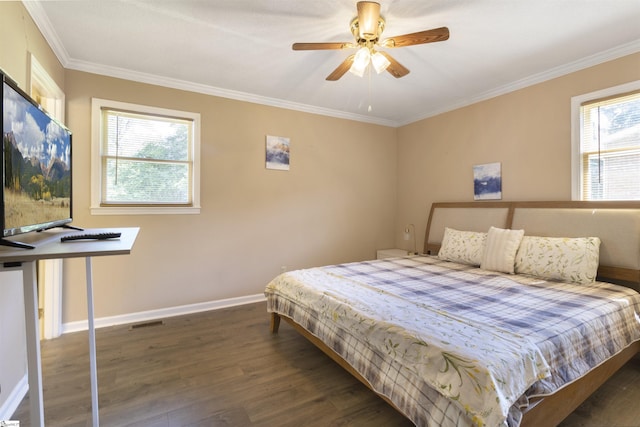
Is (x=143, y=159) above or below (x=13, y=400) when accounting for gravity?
above

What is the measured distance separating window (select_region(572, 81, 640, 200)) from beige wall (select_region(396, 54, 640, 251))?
8 centimetres

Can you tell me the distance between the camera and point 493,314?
1.80 meters

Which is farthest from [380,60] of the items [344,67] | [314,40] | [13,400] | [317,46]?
[13,400]

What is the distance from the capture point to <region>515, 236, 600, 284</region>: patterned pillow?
2.47m

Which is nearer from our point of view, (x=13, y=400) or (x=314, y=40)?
(x=13, y=400)

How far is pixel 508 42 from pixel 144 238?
3.97 meters

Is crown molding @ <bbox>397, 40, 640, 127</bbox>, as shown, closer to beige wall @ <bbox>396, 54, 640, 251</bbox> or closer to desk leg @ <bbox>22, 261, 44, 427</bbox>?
beige wall @ <bbox>396, 54, 640, 251</bbox>

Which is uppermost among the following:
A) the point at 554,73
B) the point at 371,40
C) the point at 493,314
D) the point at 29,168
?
the point at 554,73

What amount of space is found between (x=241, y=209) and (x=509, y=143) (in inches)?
129

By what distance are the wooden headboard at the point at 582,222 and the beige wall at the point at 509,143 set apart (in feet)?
0.60

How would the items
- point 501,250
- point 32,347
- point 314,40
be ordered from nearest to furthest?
point 32,347 < point 314,40 < point 501,250

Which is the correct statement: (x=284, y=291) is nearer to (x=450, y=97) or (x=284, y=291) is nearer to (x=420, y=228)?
(x=420, y=228)

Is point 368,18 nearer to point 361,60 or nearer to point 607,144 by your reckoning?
point 361,60

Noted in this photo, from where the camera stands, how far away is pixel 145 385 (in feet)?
6.64
